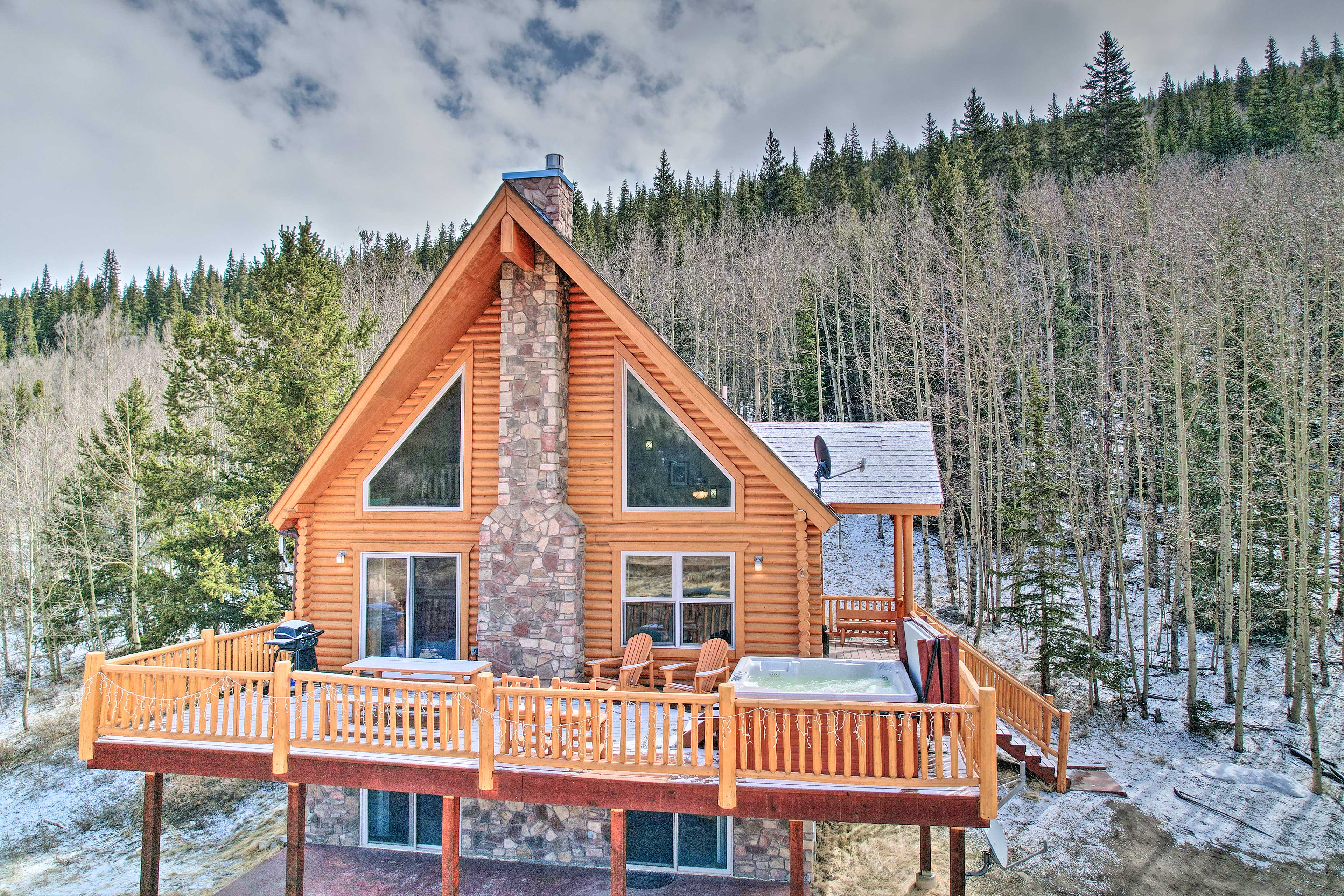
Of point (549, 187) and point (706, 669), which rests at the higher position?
point (549, 187)

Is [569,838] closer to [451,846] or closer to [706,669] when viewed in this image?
[451,846]

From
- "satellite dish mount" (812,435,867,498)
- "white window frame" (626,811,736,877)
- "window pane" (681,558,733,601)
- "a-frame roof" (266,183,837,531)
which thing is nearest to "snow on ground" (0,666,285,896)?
"white window frame" (626,811,736,877)

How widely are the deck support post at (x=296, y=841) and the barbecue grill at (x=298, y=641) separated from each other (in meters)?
1.73

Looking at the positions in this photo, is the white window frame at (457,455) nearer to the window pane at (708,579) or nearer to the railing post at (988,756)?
the window pane at (708,579)

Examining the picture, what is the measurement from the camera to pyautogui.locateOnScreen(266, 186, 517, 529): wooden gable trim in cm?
833

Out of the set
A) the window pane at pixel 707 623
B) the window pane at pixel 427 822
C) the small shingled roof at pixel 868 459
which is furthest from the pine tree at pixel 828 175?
the window pane at pixel 427 822

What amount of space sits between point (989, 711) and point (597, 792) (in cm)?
360

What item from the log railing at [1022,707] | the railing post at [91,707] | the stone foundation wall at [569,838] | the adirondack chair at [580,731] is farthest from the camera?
the log railing at [1022,707]

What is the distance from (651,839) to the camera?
823 centimetres

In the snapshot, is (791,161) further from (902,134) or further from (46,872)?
(46,872)

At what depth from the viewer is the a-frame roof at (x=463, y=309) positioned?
8.32 m

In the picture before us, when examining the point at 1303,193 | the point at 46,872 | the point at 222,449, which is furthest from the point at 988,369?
the point at 46,872

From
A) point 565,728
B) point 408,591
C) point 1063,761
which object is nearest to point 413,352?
point 408,591

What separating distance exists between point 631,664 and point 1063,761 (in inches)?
295
